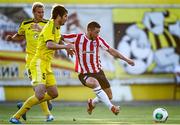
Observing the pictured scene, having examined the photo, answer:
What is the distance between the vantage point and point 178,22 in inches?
993

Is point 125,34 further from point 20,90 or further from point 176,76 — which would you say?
point 20,90

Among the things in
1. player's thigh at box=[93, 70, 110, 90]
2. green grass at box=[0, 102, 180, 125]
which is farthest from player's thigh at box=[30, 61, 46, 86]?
player's thigh at box=[93, 70, 110, 90]

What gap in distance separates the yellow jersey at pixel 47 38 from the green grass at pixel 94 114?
142cm

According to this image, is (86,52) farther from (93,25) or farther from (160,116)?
(160,116)

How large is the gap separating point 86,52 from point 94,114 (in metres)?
2.81

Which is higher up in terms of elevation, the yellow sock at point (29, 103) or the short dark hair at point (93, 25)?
the short dark hair at point (93, 25)

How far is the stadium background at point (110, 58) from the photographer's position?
24953 millimetres

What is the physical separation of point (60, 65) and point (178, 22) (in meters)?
4.20

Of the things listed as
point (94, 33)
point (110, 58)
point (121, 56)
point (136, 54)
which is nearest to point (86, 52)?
point (94, 33)

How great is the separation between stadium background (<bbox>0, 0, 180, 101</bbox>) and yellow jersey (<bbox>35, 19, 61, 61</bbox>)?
10227 millimetres

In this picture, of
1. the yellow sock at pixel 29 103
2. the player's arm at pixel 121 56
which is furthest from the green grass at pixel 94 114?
the player's arm at pixel 121 56

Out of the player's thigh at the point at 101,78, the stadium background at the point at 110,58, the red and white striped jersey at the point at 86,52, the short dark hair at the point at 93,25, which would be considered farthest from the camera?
the stadium background at the point at 110,58

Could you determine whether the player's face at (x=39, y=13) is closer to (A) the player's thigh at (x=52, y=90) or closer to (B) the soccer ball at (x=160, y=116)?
(A) the player's thigh at (x=52, y=90)

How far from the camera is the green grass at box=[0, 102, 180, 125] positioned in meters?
15.5
